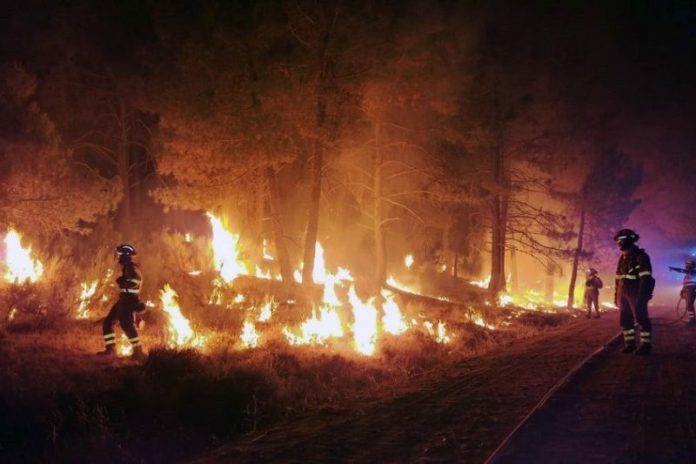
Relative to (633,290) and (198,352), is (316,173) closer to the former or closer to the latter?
(198,352)

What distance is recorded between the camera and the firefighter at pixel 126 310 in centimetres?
1088

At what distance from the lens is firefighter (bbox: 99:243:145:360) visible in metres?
10.9

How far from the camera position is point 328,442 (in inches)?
282

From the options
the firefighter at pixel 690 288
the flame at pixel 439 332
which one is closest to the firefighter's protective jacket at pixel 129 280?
the flame at pixel 439 332

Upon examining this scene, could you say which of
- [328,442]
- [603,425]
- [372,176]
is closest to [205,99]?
[372,176]

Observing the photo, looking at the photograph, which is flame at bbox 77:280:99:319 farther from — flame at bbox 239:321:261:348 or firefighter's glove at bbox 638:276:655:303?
firefighter's glove at bbox 638:276:655:303

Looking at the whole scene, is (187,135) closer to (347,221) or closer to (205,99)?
(205,99)

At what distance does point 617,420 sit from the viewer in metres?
7.12

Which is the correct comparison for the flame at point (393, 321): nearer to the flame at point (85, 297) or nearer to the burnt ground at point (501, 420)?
the burnt ground at point (501, 420)

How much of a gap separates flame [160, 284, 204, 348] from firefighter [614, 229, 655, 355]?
810 centimetres

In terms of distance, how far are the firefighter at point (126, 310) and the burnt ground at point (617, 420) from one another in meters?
6.72

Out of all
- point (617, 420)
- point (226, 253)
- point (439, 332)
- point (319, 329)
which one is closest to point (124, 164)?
point (226, 253)

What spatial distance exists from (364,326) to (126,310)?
5.45m

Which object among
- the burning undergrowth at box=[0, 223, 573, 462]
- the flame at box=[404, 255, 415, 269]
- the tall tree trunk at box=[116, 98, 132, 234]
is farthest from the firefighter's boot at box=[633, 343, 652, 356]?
the flame at box=[404, 255, 415, 269]
